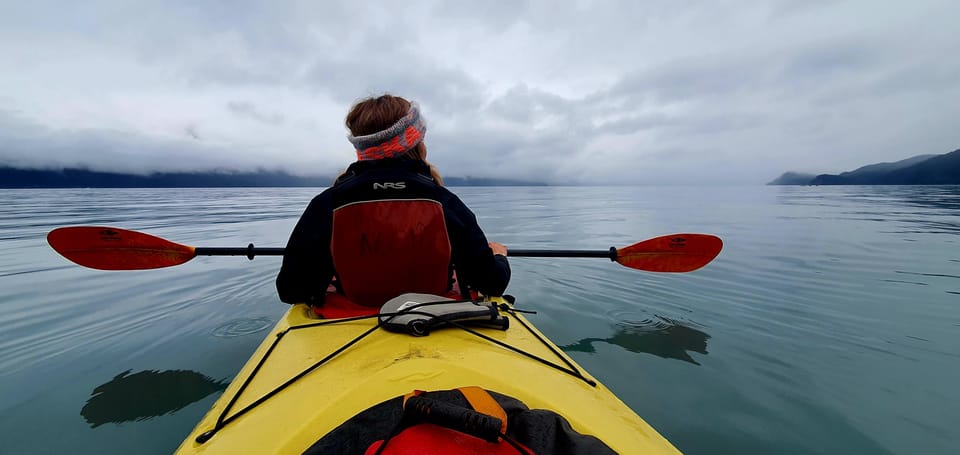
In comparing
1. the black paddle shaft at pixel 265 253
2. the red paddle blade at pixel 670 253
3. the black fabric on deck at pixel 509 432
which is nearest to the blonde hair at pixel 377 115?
the black fabric on deck at pixel 509 432

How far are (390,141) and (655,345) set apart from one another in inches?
137

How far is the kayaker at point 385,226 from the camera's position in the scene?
2.29m

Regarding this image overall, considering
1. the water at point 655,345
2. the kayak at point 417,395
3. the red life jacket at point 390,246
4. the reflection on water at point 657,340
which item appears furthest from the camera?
the reflection on water at point 657,340

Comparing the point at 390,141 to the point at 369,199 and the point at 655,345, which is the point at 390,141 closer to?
the point at 369,199

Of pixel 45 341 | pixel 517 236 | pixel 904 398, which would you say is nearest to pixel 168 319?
pixel 45 341

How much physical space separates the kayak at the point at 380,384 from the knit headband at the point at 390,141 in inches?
41.3

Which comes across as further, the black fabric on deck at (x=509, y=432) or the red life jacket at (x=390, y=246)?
the red life jacket at (x=390, y=246)

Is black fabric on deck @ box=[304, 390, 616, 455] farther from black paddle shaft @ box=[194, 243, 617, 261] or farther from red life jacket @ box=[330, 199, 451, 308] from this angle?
black paddle shaft @ box=[194, 243, 617, 261]

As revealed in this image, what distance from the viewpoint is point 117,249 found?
418 cm

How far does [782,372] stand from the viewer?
11.2ft

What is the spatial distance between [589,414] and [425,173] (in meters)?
1.70

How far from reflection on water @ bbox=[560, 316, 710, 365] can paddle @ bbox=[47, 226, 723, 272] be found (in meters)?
0.72

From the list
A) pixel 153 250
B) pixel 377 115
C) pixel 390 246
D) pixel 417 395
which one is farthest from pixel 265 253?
pixel 417 395

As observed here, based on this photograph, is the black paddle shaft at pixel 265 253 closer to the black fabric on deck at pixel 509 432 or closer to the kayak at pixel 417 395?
Answer: the kayak at pixel 417 395
